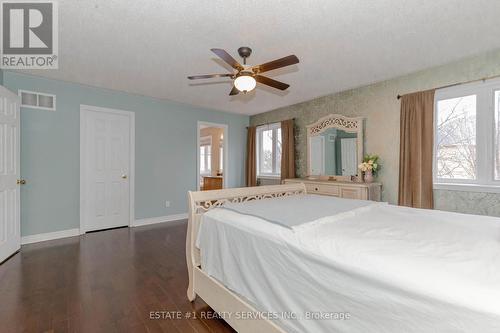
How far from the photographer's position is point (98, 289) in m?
2.29

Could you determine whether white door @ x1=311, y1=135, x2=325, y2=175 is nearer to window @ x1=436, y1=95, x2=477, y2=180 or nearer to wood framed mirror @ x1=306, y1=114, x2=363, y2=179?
wood framed mirror @ x1=306, y1=114, x2=363, y2=179

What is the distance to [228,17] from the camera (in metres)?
2.15

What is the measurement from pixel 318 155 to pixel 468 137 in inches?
87.0

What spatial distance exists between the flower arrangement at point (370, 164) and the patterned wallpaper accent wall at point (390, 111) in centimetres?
10

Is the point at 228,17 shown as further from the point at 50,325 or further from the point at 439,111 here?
the point at 439,111

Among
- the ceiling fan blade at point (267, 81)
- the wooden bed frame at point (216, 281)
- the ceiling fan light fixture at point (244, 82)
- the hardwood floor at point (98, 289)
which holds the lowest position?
the hardwood floor at point (98, 289)

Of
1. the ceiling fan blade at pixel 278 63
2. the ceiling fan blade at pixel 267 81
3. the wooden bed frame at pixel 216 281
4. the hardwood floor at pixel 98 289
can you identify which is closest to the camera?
the wooden bed frame at pixel 216 281

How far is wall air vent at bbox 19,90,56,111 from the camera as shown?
11.6 feet

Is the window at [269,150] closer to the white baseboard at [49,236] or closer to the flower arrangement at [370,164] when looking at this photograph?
the flower arrangement at [370,164]

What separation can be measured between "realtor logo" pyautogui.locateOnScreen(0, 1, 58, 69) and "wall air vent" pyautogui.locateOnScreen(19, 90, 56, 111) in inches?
16.7

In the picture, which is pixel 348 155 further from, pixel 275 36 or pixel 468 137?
pixel 275 36

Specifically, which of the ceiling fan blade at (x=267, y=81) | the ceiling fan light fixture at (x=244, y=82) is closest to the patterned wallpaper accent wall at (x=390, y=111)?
the ceiling fan blade at (x=267, y=81)

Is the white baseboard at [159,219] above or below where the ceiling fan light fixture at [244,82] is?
below

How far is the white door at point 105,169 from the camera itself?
161 inches
